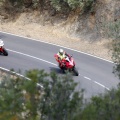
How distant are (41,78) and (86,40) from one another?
76.7 ft

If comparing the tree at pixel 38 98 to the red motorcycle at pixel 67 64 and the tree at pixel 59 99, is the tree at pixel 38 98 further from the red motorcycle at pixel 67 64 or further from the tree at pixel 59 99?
the red motorcycle at pixel 67 64

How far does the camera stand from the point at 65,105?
9.55 meters

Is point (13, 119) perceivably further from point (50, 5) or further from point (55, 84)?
point (50, 5)

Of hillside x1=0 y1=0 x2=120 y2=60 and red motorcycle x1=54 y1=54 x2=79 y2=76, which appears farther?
hillside x1=0 y1=0 x2=120 y2=60

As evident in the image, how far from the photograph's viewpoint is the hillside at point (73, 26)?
3231cm

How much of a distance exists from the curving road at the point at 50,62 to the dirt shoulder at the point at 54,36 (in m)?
1.04

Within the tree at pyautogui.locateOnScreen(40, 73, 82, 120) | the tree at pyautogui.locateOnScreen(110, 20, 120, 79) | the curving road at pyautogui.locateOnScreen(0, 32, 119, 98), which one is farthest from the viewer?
the curving road at pyautogui.locateOnScreen(0, 32, 119, 98)

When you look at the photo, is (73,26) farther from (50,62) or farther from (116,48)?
(116,48)

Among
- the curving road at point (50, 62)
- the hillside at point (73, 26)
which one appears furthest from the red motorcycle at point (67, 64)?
the hillside at point (73, 26)

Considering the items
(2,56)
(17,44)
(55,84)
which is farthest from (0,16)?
(55,84)

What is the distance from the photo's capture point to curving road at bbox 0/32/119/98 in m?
25.0

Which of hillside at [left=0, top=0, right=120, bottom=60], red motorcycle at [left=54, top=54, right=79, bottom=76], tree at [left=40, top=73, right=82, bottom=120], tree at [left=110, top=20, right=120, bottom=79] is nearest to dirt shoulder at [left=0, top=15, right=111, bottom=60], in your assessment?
hillside at [left=0, top=0, right=120, bottom=60]

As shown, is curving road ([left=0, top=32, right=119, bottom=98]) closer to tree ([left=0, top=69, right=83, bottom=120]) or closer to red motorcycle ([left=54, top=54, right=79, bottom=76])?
red motorcycle ([left=54, top=54, right=79, bottom=76])

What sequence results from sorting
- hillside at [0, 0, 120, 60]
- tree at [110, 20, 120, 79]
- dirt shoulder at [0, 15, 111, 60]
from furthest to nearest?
hillside at [0, 0, 120, 60] < dirt shoulder at [0, 15, 111, 60] < tree at [110, 20, 120, 79]
